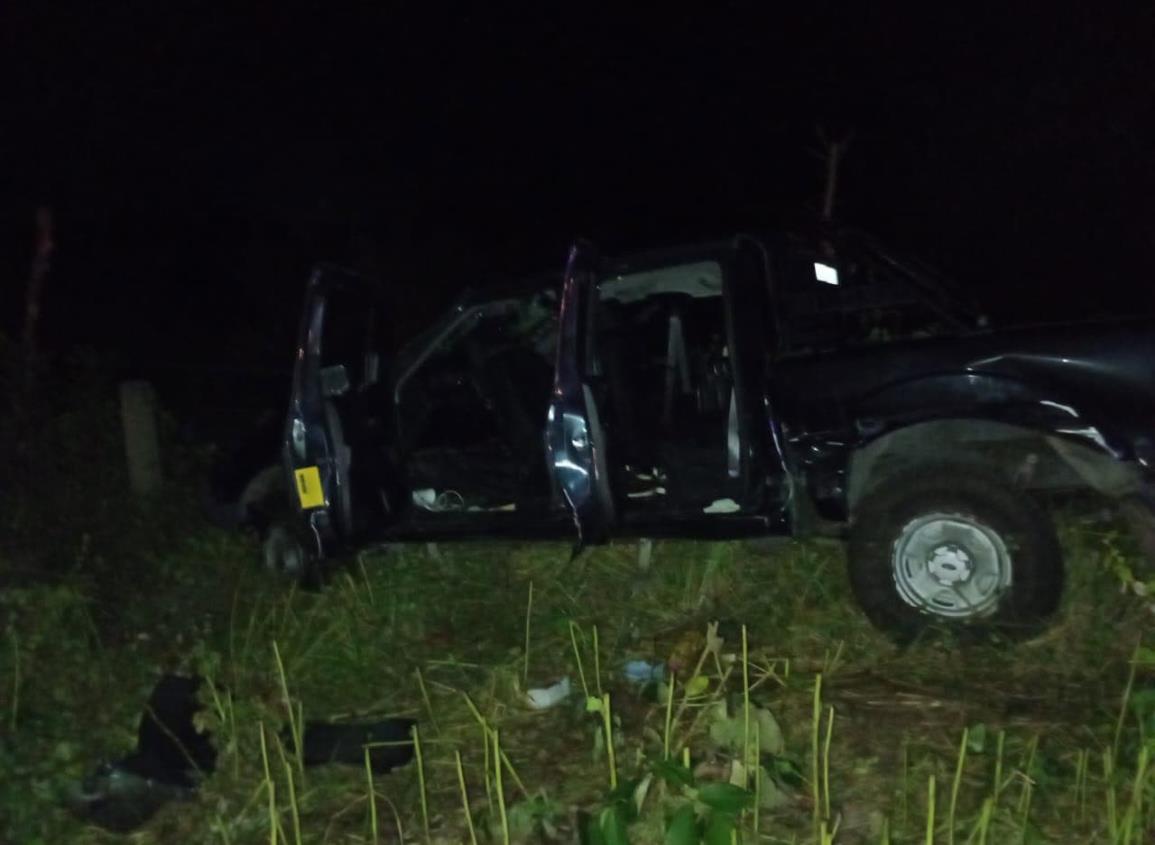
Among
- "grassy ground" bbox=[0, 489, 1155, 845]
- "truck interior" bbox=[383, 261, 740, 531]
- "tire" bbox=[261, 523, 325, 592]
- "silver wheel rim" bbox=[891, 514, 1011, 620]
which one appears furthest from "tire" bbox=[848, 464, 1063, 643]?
"tire" bbox=[261, 523, 325, 592]

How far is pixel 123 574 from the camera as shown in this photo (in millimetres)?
5922

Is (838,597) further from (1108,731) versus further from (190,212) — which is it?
(190,212)

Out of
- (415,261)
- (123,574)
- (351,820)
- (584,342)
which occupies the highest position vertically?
(415,261)

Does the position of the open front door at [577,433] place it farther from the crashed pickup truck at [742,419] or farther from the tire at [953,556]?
the tire at [953,556]

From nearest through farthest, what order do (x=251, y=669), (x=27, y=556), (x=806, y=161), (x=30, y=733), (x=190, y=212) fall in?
(x=30, y=733)
(x=251, y=669)
(x=27, y=556)
(x=190, y=212)
(x=806, y=161)

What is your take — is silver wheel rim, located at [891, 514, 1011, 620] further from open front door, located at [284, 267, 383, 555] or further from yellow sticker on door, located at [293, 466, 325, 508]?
yellow sticker on door, located at [293, 466, 325, 508]

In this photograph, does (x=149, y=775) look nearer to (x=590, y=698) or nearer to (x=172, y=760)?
(x=172, y=760)

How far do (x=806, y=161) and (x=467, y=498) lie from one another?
13751 mm

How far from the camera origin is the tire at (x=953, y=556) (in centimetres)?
443

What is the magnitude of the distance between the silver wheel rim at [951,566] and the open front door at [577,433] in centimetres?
117

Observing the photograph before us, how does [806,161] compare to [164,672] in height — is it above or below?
above

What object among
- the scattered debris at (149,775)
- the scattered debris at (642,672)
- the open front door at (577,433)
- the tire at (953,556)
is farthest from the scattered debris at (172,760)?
the tire at (953,556)

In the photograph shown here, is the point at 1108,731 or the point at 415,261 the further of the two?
the point at 415,261

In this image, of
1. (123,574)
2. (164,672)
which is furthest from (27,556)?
(164,672)
